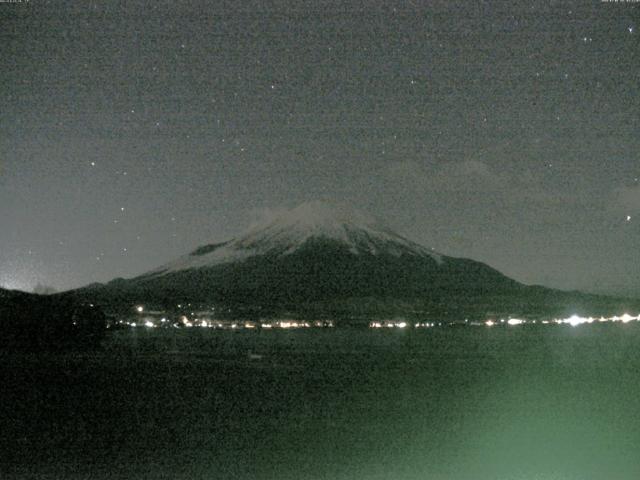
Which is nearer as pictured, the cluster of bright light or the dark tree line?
the dark tree line

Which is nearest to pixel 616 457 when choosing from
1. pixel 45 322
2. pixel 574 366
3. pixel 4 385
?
pixel 4 385

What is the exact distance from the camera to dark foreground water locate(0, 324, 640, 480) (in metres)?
14.5

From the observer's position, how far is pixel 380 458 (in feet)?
50.9

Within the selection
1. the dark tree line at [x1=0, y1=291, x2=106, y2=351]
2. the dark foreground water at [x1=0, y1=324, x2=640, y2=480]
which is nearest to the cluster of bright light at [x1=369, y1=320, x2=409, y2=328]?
the dark tree line at [x1=0, y1=291, x2=106, y2=351]

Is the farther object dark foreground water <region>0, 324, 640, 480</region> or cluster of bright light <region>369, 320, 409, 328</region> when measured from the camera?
cluster of bright light <region>369, 320, 409, 328</region>

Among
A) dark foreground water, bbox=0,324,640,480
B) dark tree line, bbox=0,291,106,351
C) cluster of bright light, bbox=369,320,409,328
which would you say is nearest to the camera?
dark foreground water, bbox=0,324,640,480

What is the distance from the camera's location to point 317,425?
20.4 metres

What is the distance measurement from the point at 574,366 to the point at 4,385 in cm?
2658

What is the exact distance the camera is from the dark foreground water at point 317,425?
47.6ft

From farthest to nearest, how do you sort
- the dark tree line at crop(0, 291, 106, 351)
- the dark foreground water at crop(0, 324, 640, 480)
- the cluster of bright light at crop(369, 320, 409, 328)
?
1. the cluster of bright light at crop(369, 320, 409, 328)
2. the dark tree line at crop(0, 291, 106, 351)
3. the dark foreground water at crop(0, 324, 640, 480)

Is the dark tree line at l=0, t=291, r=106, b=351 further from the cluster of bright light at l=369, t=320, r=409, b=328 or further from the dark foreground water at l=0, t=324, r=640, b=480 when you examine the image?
the cluster of bright light at l=369, t=320, r=409, b=328

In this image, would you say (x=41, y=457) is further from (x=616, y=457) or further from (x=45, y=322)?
(x=45, y=322)

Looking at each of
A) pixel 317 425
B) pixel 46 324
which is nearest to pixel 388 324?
pixel 46 324

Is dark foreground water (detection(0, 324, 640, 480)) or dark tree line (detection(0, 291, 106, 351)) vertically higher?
dark tree line (detection(0, 291, 106, 351))
